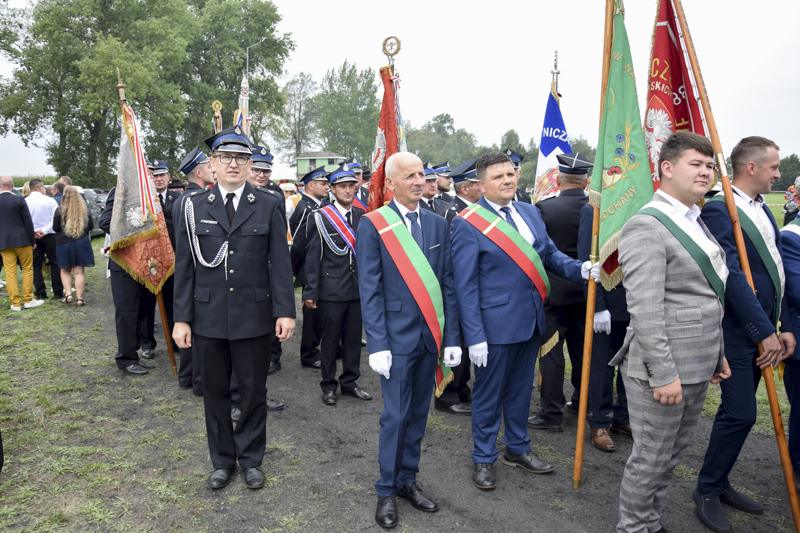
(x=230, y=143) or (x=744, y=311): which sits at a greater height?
(x=230, y=143)

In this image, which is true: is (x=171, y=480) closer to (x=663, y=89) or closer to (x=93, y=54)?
(x=663, y=89)

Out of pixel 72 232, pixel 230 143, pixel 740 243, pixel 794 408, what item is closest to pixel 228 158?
pixel 230 143

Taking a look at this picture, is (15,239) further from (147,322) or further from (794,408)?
(794,408)

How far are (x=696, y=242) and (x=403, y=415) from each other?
184 cm

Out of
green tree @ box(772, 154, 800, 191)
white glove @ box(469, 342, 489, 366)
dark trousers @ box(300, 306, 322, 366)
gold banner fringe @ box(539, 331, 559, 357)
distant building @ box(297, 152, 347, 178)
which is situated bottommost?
dark trousers @ box(300, 306, 322, 366)

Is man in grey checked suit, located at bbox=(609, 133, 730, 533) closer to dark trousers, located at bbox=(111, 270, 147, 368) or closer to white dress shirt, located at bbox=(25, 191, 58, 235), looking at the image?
dark trousers, located at bbox=(111, 270, 147, 368)

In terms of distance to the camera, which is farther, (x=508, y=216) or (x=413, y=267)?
(x=508, y=216)

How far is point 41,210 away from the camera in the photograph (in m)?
9.76

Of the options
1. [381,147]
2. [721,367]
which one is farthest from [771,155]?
[381,147]

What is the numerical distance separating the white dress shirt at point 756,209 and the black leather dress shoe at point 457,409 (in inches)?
112

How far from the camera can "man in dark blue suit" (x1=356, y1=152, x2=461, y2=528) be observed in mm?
3146

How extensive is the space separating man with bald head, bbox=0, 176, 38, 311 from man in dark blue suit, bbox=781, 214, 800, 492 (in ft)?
32.7

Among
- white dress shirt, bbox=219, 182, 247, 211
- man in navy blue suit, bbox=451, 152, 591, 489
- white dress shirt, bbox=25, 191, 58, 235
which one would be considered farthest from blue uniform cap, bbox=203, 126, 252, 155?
white dress shirt, bbox=25, 191, 58, 235

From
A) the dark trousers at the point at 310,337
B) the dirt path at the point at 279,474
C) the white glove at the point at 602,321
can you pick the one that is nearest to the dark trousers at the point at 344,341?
the dirt path at the point at 279,474
